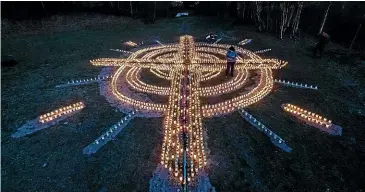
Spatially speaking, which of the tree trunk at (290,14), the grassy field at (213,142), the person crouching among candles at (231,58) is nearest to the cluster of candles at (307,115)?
the grassy field at (213,142)

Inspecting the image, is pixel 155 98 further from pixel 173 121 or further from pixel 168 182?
pixel 168 182

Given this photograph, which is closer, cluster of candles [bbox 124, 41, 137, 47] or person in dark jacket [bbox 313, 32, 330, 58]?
person in dark jacket [bbox 313, 32, 330, 58]

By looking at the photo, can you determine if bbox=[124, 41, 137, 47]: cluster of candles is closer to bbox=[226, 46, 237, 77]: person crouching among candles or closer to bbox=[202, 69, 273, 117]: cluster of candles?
A: bbox=[226, 46, 237, 77]: person crouching among candles

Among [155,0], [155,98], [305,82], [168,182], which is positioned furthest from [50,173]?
[155,0]

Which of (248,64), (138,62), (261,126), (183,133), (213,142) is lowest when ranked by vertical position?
(213,142)

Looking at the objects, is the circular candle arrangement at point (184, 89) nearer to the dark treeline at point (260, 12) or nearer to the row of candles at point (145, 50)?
the row of candles at point (145, 50)

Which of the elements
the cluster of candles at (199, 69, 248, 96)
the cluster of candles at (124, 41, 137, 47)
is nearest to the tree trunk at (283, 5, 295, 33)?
the cluster of candles at (199, 69, 248, 96)

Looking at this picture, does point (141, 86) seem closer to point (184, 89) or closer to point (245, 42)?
point (184, 89)

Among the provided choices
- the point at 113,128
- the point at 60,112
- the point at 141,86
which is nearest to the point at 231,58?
the point at 141,86
